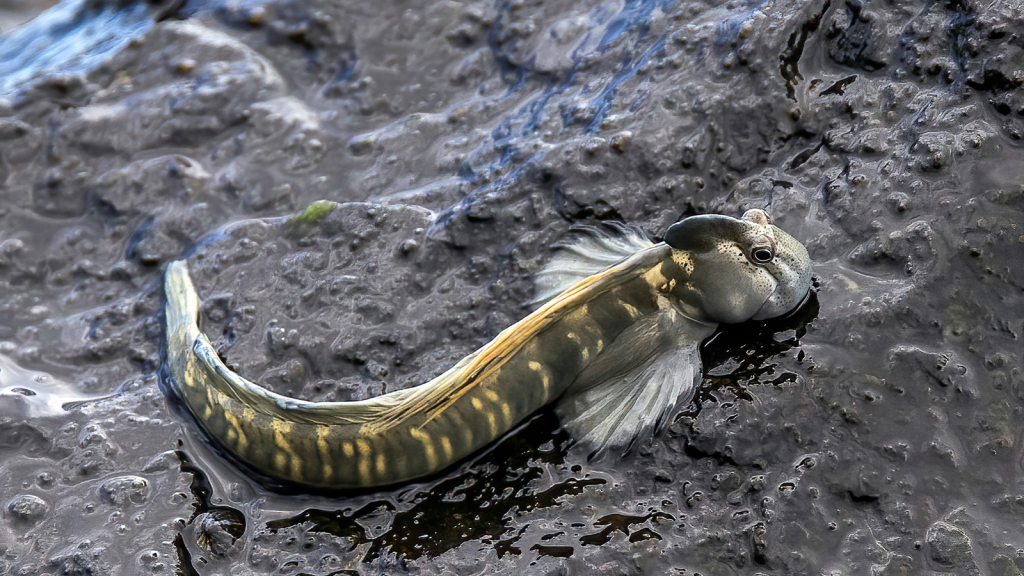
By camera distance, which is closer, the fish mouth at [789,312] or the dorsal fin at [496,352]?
the dorsal fin at [496,352]

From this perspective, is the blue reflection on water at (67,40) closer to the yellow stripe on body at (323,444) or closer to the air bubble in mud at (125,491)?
the air bubble in mud at (125,491)

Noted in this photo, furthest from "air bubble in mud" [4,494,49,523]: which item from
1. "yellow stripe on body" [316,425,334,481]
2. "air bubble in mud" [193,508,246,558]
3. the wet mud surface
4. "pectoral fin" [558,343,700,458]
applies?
"pectoral fin" [558,343,700,458]

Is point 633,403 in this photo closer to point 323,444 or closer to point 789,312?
point 789,312

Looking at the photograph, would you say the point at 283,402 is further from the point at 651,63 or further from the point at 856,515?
the point at 651,63

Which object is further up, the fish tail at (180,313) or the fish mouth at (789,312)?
the fish mouth at (789,312)

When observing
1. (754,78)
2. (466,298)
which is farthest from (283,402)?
(754,78)

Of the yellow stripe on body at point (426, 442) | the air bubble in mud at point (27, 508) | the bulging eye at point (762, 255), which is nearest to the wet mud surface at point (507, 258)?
the air bubble in mud at point (27, 508)

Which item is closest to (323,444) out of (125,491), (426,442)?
(426,442)
